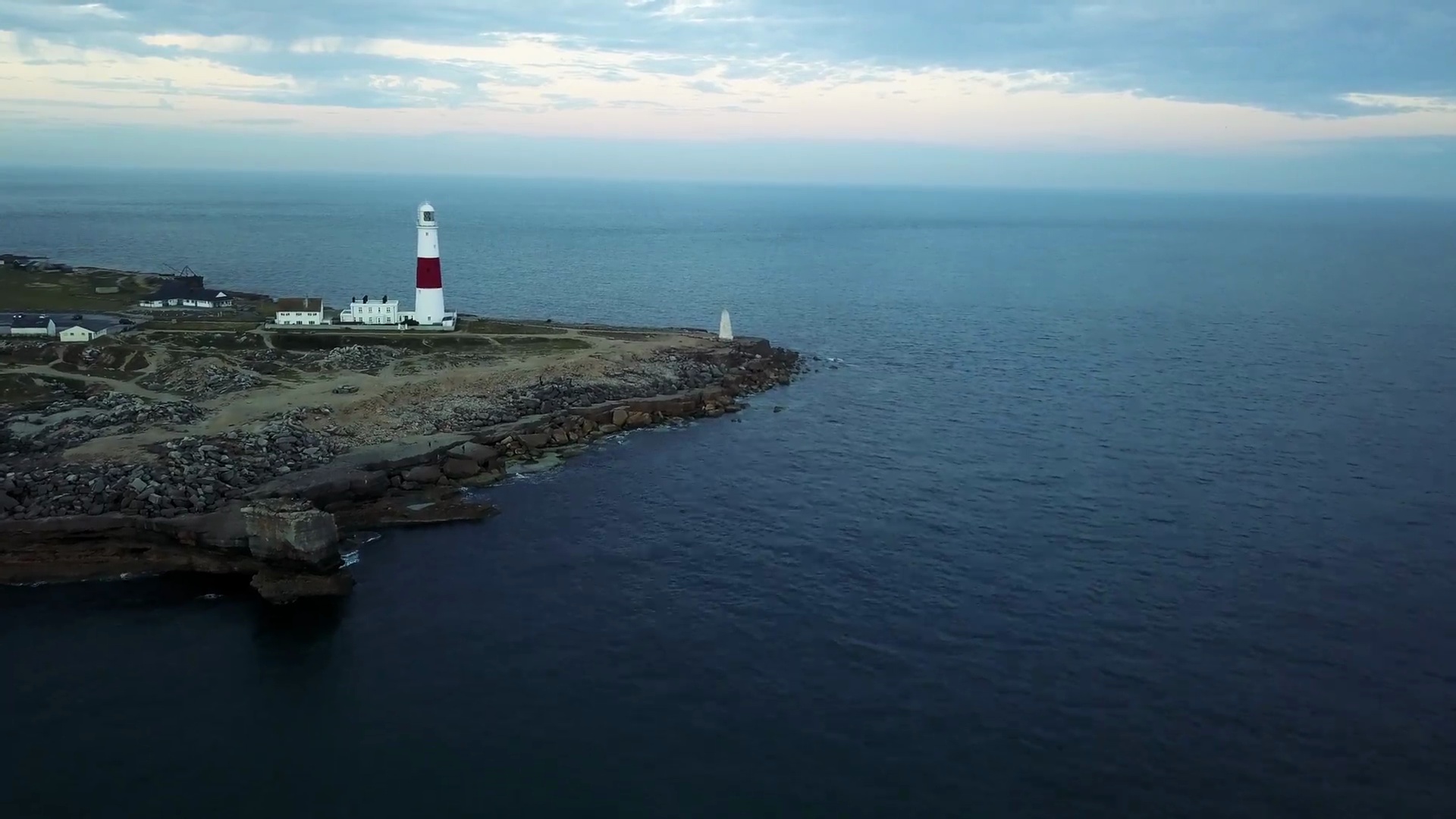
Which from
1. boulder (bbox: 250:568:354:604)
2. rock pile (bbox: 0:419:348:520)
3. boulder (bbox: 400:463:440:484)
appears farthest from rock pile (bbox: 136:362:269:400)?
boulder (bbox: 250:568:354:604)

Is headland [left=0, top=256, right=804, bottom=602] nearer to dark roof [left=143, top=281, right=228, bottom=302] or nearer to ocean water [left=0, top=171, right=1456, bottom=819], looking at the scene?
dark roof [left=143, top=281, right=228, bottom=302]

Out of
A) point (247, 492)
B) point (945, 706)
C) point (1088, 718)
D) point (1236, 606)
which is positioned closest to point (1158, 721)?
point (1088, 718)

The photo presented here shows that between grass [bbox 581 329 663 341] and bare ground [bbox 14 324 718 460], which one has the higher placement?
grass [bbox 581 329 663 341]

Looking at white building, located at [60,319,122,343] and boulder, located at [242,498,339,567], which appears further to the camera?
white building, located at [60,319,122,343]

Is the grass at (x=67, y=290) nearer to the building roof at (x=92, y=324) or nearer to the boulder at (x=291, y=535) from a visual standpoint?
the building roof at (x=92, y=324)

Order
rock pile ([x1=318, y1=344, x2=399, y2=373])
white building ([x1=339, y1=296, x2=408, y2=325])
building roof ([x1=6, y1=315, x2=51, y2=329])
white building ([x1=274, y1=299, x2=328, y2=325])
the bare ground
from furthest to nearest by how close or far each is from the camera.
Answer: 1. white building ([x1=339, y1=296, x2=408, y2=325])
2. white building ([x1=274, y1=299, x2=328, y2=325])
3. building roof ([x1=6, y1=315, x2=51, y2=329])
4. rock pile ([x1=318, y1=344, x2=399, y2=373])
5. the bare ground
